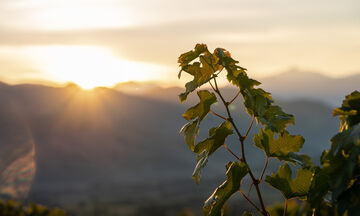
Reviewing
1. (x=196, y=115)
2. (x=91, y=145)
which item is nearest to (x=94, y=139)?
(x=91, y=145)

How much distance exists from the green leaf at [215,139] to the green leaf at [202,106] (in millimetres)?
63

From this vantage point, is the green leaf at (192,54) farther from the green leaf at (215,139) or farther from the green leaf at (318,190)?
the green leaf at (318,190)

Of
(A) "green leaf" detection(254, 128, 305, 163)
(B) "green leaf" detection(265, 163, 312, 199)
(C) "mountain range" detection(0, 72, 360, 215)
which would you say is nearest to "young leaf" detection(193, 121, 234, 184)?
(A) "green leaf" detection(254, 128, 305, 163)

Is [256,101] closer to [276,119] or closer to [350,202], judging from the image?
[276,119]

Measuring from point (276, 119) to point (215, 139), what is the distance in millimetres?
206

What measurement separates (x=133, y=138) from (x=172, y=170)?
2021 centimetres

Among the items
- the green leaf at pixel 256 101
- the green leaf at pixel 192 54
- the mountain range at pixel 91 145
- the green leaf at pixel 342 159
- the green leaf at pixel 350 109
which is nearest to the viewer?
the green leaf at pixel 342 159

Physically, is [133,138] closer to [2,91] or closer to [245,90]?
[2,91]

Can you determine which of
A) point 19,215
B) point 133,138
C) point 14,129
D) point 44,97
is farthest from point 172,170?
point 19,215

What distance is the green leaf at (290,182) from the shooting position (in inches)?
55.0

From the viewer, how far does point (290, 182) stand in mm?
1434

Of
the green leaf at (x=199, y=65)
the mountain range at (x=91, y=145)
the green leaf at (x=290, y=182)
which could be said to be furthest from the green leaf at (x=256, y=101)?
the mountain range at (x=91, y=145)

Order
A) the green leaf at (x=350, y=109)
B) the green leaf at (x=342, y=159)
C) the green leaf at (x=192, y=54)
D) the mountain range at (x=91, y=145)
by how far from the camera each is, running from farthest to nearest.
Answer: the mountain range at (x=91, y=145)
the green leaf at (x=192, y=54)
the green leaf at (x=350, y=109)
the green leaf at (x=342, y=159)

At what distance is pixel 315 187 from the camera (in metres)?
1.19
